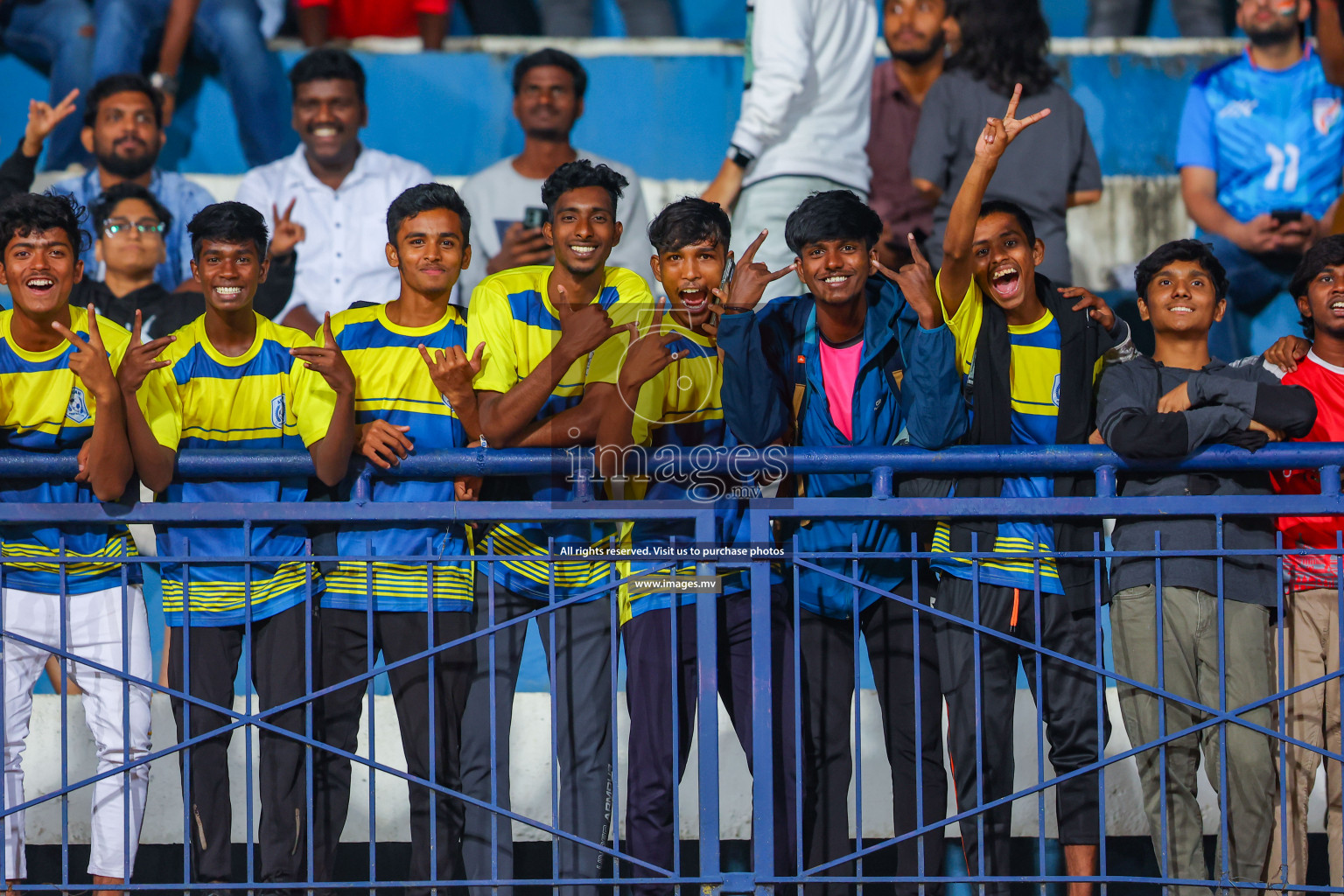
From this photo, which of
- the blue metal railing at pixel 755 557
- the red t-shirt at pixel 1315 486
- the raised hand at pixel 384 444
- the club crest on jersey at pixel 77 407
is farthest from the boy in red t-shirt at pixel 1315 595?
the club crest on jersey at pixel 77 407

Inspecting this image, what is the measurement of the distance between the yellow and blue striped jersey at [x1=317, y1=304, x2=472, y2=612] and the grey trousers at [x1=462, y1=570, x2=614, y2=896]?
175 mm

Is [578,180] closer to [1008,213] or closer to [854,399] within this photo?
[854,399]

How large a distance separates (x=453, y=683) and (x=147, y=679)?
83cm

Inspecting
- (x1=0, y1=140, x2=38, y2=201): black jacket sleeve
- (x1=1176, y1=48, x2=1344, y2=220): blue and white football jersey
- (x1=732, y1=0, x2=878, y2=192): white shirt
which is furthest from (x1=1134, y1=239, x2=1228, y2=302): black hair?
(x1=0, y1=140, x2=38, y2=201): black jacket sleeve

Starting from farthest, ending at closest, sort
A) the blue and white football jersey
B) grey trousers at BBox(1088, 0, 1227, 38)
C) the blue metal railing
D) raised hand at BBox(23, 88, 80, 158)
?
grey trousers at BBox(1088, 0, 1227, 38) → the blue and white football jersey → raised hand at BBox(23, 88, 80, 158) → the blue metal railing

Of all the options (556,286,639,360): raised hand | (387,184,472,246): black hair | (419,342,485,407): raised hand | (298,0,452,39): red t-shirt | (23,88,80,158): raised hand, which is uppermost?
(298,0,452,39): red t-shirt

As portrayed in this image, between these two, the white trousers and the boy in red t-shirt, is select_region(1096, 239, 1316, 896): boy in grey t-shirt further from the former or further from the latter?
the white trousers

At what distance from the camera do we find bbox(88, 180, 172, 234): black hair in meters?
5.90

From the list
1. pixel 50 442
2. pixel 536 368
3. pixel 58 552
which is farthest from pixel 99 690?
pixel 536 368

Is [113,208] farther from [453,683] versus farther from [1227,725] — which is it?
[1227,725]

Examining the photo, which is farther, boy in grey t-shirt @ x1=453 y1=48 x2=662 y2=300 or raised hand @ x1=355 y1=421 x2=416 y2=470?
Answer: boy in grey t-shirt @ x1=453 y1=48 x2=662 y2=300

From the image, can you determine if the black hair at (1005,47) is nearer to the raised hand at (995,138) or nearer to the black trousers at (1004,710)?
the raised hand at (995,138)

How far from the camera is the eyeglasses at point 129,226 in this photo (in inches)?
233

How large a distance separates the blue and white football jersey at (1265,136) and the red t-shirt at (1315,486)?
2.82m
